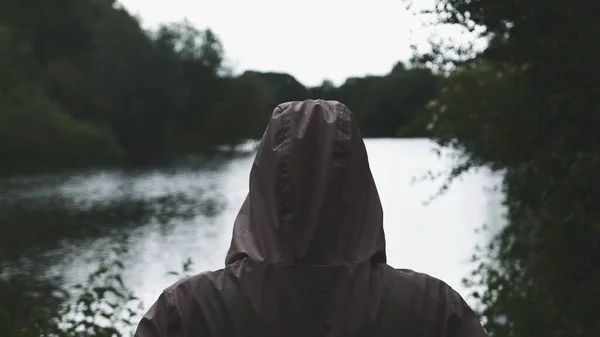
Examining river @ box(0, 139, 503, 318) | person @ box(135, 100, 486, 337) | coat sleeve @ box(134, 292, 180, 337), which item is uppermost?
person @ box(135, 100, 486, 337)

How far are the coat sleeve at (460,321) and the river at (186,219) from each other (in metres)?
1.82

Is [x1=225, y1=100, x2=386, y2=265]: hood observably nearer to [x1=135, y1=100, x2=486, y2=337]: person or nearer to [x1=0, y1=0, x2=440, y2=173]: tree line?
[x1=135, y1=100, x2=486, y2=337]: person

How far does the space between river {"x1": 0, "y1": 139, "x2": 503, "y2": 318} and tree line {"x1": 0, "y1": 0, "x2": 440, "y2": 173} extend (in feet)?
7.14

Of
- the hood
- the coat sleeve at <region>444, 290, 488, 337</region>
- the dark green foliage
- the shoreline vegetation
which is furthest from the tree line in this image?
the coat sleeve at <region>444, 290, 488, 337</region>

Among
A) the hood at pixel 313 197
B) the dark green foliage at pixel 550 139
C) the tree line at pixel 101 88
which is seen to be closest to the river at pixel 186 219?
the dark green foliage at pixel 550 139

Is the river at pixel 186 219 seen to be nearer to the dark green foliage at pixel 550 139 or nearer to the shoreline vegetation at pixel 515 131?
the shoreline vegetation at pixel 515 131

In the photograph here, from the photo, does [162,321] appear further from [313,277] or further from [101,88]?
[101,88]

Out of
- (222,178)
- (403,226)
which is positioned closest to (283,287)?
(403,226)

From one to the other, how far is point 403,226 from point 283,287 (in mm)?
11911

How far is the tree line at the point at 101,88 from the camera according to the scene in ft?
90.9

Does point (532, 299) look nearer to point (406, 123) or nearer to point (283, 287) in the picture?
point (406, 123)

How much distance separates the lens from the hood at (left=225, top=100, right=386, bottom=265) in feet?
5.24

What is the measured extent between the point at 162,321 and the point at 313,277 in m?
0.26

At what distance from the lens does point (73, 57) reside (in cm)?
3962
